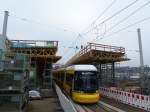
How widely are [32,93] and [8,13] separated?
8444 mm

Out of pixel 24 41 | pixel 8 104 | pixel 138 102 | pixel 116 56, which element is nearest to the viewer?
pixel 8 104

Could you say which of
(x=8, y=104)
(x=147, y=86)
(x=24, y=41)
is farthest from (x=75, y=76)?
(x=24, y=41)

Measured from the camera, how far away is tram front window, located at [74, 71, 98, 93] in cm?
1956

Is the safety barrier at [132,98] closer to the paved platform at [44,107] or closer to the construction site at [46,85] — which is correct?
the construction site at [46,85]

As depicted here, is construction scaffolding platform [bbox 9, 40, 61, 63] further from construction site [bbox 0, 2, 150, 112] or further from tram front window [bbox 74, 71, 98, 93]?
tram front window [bbox 74, 71, 98, 93]

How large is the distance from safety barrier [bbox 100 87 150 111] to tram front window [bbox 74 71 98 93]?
110 inches

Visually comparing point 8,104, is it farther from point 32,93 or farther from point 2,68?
point 32,93

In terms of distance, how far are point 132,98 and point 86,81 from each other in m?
3.75

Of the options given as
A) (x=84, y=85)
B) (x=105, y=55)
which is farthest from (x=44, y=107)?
(x=105, y=55)

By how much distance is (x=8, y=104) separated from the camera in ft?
56.0

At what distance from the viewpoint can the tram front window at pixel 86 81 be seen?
64.2 ft

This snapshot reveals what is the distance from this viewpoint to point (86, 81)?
65.2ft

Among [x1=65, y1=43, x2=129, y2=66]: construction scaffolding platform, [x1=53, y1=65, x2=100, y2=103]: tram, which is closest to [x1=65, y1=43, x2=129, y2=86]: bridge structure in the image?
[x1=65, y1=43, x2=129, y2=66]: construction scaffolding platform

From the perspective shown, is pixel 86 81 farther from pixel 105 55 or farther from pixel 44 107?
pixel 105 55
